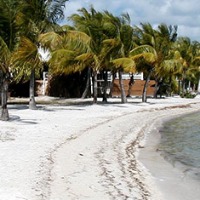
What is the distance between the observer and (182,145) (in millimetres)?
14922

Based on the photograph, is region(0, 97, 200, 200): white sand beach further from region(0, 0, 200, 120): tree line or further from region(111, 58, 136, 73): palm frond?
region(111, 58, 136, 73): palm frond

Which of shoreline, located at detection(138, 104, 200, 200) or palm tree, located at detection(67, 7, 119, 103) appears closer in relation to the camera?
shoreline, located at detection(138, 104, 200, 200)

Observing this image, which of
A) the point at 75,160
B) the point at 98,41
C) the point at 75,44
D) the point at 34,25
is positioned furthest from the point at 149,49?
the point at 75,160

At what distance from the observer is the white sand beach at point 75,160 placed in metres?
7.51

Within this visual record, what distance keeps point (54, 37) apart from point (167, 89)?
25581 millimetres

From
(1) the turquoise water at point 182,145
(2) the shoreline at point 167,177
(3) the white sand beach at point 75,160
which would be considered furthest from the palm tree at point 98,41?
(2) the shoreline at point 167,177

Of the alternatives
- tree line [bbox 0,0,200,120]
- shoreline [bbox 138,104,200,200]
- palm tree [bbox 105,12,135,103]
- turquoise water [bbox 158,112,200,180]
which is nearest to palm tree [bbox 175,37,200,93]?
tree line [bbox 0,0,200,120]

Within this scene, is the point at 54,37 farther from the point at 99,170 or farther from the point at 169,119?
the point at 99,170

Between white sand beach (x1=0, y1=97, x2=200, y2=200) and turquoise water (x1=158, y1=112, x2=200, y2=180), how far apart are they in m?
0.69

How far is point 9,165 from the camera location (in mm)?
9008

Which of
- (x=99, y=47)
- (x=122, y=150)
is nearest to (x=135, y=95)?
(x=99, y=47)

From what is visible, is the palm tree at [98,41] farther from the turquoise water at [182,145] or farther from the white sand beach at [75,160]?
the white sand beach at [75,160]

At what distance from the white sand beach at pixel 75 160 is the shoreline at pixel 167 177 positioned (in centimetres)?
4

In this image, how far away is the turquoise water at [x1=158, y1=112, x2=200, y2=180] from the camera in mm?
11338
